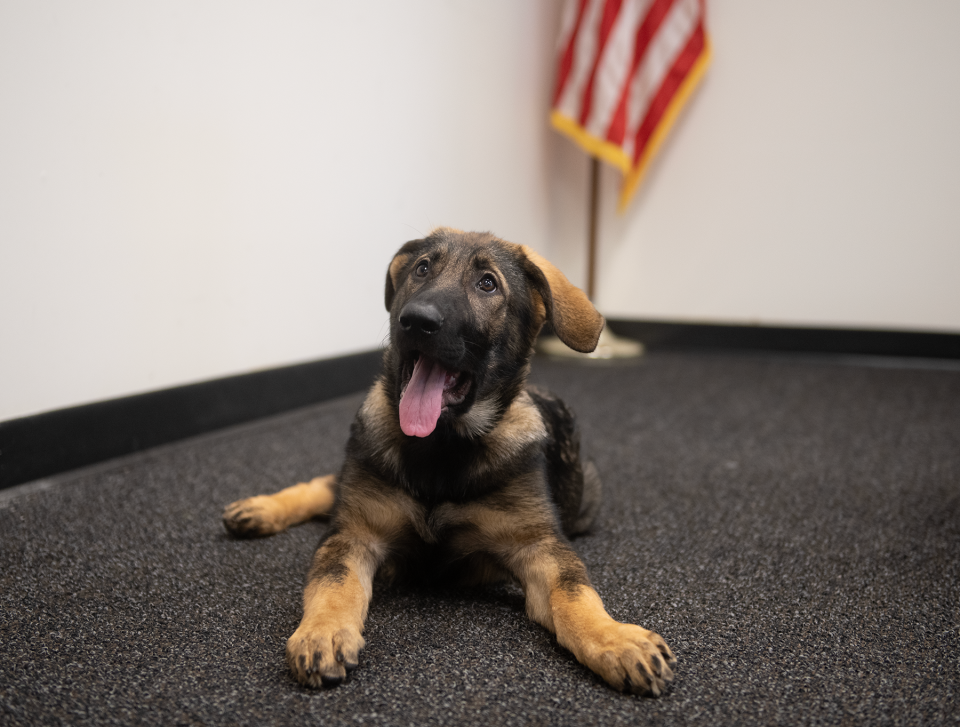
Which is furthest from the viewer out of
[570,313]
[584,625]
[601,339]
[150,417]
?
[601,339]

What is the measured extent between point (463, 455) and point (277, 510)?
27.8 inches

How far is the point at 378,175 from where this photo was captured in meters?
4.30

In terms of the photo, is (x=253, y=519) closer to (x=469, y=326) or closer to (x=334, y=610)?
(x=334, y=610)

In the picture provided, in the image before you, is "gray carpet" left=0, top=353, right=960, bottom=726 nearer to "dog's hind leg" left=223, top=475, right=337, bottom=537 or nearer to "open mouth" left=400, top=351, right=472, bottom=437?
"dog's hind leg" left=223, top=475, right=337, bottom=537

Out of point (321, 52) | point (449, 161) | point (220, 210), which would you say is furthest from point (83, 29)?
point (449, 161)

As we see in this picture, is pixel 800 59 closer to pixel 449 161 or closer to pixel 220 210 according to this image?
pixel 449 161

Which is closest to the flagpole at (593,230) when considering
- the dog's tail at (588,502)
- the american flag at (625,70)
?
the american flag at (625,70)

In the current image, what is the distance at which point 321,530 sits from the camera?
2283mm

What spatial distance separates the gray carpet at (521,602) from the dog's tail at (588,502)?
0.05m

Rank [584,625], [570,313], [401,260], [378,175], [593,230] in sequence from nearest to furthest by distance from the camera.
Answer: [584,625]
[570,313]
[401,260]
[378,175]
[593,230]

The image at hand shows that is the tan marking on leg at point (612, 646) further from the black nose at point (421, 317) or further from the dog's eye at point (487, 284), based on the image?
the dog's eye at point (487, 284)

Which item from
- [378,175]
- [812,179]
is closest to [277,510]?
[378,175]

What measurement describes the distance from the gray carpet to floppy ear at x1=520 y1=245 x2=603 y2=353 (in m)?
0.66

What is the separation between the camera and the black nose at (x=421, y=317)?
167 centimetres
